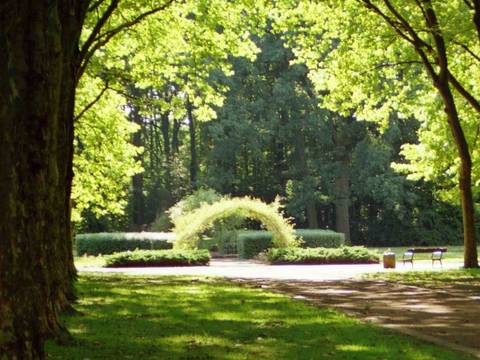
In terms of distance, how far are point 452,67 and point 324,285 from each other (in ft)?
39.4

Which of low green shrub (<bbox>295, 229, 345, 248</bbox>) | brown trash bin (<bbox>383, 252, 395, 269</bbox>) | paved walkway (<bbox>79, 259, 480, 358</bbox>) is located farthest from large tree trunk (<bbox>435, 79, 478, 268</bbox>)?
low green shrub (<bbox>295, 229, 345, 248</bbox>)

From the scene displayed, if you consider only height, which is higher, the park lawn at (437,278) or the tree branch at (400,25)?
the tree branch at (400,25)

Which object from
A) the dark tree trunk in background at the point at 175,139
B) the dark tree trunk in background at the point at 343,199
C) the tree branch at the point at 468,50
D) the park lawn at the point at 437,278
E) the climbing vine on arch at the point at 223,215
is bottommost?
the park lawn at the point at 437,278

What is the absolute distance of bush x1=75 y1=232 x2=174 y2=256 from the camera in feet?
125

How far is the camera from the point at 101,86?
25.0 meters

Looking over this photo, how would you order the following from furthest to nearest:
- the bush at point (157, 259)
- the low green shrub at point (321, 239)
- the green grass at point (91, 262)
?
the low green shrub at point (321, 239) → the green grass at point (91, 262) → the bush at point (157, 259)

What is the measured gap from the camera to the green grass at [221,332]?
8.21 metres

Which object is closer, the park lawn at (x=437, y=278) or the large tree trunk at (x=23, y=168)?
the large tree trunk at (x=23, y=168)

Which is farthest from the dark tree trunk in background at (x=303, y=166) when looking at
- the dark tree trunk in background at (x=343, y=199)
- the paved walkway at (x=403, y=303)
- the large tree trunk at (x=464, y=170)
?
the paved walkway at (x=403, y=303)

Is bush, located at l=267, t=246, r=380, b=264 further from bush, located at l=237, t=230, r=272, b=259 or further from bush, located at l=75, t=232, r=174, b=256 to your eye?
bush, located at l=75, t=232, r=174, b=256

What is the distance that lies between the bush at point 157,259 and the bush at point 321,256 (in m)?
3.01

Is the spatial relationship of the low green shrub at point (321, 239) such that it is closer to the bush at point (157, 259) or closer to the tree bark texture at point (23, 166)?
the bush at point (157, 259)

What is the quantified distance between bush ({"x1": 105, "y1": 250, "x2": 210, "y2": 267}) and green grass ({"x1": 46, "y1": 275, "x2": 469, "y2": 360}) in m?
15.4

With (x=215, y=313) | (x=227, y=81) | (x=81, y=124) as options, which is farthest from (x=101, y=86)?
(x=227, y=81)
